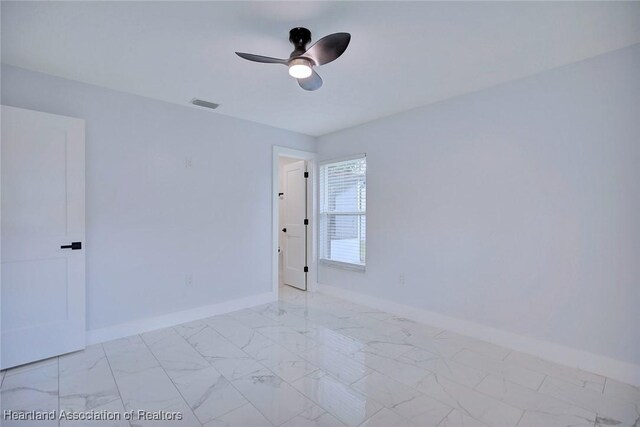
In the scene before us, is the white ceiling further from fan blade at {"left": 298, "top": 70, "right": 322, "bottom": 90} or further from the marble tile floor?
the marble tile floor

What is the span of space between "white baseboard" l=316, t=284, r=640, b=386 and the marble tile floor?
0.07 meters

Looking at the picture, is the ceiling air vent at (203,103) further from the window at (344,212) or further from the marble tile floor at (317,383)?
the marble tile floor at (317,383)

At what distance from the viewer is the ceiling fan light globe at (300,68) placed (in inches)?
79.4

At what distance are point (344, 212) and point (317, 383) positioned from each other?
260 centimetres

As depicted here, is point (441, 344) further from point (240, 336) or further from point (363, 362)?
point (240, 336)

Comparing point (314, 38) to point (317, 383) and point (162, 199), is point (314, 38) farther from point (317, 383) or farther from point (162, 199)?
point (317, 383)

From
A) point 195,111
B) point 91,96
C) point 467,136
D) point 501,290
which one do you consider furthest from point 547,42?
point 91,96

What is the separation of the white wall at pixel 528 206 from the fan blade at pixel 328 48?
1857mm

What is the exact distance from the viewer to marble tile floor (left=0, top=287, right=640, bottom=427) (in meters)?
1.87

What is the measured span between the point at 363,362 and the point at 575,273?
6.25 feet

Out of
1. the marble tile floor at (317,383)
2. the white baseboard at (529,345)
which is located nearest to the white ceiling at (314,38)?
the white baseboard at (529,345)

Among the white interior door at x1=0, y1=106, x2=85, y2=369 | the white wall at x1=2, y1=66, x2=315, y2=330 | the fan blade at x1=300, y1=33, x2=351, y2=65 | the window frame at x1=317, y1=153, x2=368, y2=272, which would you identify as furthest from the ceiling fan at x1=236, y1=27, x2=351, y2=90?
the window frame at x1=317, y1=153, x2=368, y2=272

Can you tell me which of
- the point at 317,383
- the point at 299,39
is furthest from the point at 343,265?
the point at 299,39

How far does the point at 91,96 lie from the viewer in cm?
288
